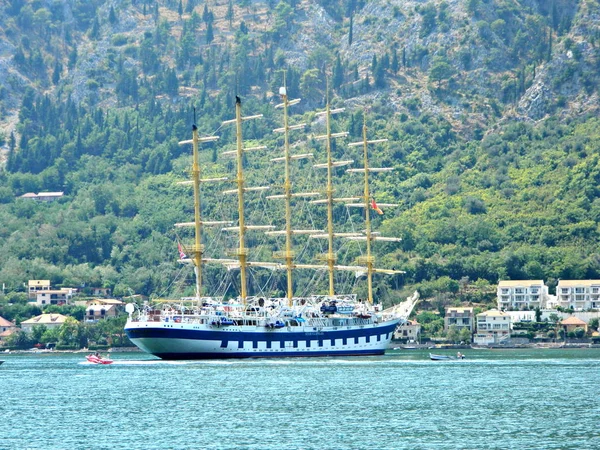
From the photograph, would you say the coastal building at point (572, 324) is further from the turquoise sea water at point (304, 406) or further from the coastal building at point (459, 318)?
the turquoise sea water at point (304, 406)

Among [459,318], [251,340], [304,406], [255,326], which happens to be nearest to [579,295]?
[459,318]

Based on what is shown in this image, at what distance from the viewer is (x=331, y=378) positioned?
108 metres

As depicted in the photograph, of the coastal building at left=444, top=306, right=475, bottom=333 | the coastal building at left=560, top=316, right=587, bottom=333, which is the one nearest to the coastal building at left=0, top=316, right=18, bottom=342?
the coastal building at left=444, top=306, right=475, bottom=333

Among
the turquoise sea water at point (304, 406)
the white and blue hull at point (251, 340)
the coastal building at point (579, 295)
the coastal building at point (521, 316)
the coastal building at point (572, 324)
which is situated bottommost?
the turquoise sea water at point (304, 406)

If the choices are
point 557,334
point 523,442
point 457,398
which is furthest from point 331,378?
point 557,334

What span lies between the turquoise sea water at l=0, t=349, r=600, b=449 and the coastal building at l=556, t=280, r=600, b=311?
68814 mm

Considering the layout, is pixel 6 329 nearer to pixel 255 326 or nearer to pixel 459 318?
pixel 459 318

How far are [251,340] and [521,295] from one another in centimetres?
6800

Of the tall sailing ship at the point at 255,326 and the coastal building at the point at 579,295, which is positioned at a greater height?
the coastal building at the point at 579,295

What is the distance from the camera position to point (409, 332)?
18662 cm

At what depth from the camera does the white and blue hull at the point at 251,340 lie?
433ft

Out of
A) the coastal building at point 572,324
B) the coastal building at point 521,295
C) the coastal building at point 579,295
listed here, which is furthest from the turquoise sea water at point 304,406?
the coastal building at point 579,295

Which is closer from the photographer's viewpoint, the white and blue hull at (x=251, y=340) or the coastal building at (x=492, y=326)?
the white and blue hull at (x=251, y=340)

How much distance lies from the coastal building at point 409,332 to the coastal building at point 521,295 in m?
14.8
